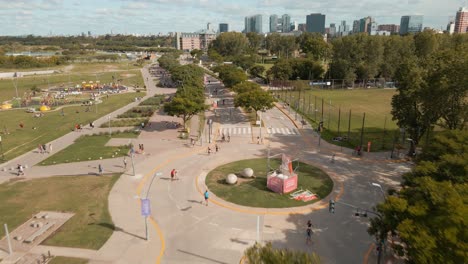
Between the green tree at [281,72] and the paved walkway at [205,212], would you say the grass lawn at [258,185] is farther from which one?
the green tree at [281,72]

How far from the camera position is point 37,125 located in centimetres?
6281

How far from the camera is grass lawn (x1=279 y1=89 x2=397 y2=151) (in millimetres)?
52966

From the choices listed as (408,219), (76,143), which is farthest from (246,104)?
(408,219)

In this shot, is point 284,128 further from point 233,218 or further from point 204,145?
point 233,218

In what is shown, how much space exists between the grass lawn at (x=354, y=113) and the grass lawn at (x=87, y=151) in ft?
105

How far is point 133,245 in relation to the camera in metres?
25.6

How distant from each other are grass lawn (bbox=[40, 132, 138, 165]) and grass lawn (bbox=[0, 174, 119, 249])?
6.16 m

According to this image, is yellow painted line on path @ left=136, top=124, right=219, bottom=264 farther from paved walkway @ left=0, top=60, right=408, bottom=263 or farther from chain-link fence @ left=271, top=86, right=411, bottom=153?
chain-link fence @ left=271, top=86, right=411, bottom=153

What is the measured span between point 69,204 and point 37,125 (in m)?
38.3

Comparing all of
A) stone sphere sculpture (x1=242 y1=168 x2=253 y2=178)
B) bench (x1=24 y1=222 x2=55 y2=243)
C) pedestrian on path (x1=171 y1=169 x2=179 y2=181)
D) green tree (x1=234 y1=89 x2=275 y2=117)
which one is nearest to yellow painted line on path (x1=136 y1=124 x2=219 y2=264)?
pedestrian on path (x1=171 y1=169 x2=179 y2=181)

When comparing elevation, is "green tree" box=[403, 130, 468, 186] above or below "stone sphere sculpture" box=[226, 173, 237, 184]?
above

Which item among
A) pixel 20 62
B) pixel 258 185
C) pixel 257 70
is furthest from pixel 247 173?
pixel 20 62

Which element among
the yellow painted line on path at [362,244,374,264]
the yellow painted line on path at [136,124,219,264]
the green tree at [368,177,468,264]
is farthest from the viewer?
the yellow painted line on path at [136,124,219,264]

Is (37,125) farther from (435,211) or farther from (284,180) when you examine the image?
(435,211)
